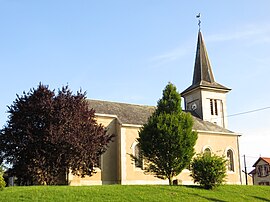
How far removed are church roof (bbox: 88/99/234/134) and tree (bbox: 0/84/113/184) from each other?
775 centimetres

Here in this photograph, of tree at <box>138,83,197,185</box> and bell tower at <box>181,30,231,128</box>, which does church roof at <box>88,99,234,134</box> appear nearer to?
bell tower at <box>181,30,231,128</box>

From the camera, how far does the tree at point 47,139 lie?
2736 centimetres

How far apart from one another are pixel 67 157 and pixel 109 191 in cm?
559

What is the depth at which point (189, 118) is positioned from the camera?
31.0 meters

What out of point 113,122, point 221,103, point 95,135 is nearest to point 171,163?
point 95,135

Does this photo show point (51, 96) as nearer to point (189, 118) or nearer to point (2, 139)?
point (2, 139)

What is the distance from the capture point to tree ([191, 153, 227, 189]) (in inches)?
1088

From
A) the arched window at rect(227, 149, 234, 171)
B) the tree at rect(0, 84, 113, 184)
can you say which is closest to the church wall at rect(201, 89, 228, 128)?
the arched window at rect(227, 149, 234, 171)

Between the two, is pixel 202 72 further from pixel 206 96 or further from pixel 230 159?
pixel 230 159

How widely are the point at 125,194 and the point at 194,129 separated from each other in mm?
18810

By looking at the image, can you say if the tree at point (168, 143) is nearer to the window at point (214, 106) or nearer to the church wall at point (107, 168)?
the church wall at point (107, 168)

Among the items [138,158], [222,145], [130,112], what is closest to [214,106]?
[222,145]

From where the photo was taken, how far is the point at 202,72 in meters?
47.1

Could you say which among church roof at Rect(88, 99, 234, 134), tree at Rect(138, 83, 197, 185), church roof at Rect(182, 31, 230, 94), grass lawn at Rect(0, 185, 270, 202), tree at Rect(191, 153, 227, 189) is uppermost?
church roof at Rect(182, 31, 230, 94)
